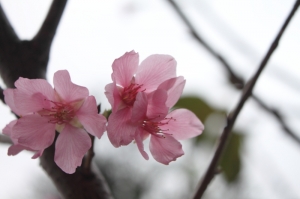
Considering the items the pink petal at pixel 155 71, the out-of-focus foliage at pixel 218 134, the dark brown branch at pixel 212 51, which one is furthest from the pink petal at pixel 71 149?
the out-of-focus foliage at pixel 218 134

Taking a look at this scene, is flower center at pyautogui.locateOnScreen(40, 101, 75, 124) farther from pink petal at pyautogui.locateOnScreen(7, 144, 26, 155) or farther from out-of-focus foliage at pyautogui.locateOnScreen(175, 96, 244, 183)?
out-of-focus foliage at pyautogui.locateOnScreen(175, 96, 244, 183)

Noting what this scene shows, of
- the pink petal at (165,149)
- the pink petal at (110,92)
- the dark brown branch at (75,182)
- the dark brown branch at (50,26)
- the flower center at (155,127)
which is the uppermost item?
the dark brown branch at (50,26)

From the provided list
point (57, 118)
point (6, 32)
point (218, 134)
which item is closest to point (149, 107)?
point (57, 118)

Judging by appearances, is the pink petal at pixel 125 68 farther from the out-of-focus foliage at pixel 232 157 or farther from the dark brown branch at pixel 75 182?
the out-of-focus foliage at pixel 232 157

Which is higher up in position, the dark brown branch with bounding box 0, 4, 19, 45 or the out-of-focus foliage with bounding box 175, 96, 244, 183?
the dark brown branch with bounding box 0, 4, 19, 45

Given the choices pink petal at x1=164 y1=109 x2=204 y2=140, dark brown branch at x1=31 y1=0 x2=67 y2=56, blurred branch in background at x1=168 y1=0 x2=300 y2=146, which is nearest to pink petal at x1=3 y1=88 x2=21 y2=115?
dark brown branch at x1=31 y1=0 x2=67 y2=56

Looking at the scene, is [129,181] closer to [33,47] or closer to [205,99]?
[205,99]

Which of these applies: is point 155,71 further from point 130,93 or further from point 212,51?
point 212,51
